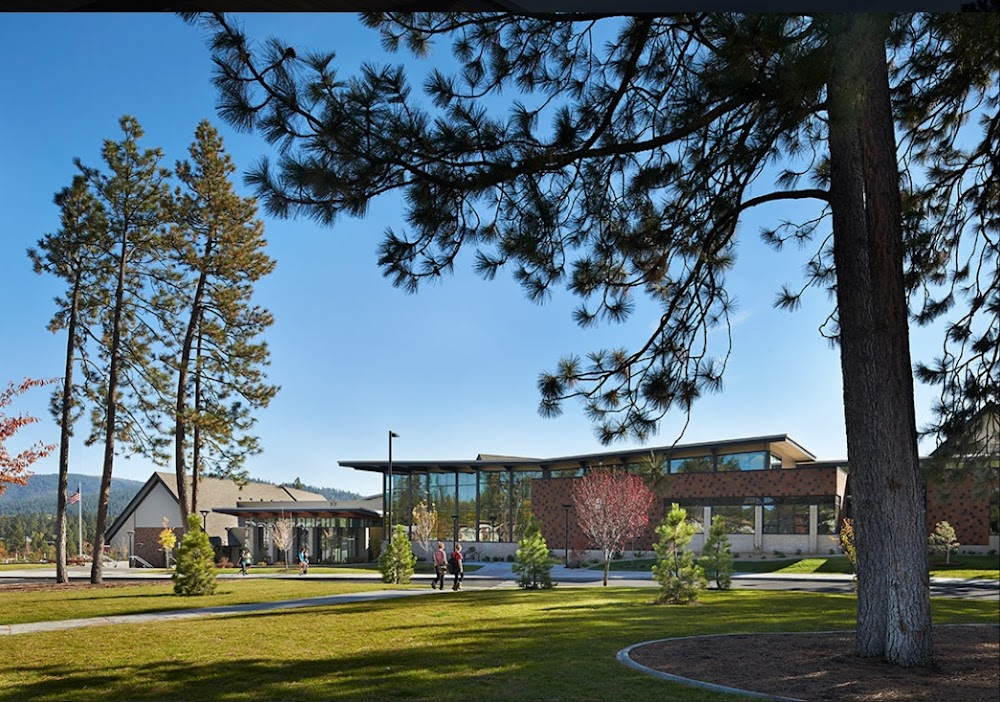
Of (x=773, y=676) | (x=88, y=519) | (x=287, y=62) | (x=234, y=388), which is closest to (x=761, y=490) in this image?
(x=234, y=388)

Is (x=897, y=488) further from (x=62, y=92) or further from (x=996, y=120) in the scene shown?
(x=62, y=92)

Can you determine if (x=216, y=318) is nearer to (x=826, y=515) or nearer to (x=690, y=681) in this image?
(x=690, y=681)

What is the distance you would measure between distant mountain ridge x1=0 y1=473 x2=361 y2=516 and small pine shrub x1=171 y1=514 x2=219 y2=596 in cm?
118

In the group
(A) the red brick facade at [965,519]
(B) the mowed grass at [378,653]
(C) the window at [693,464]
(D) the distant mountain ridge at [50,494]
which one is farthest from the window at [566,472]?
(D) the distant mountain ridge at [50,494]

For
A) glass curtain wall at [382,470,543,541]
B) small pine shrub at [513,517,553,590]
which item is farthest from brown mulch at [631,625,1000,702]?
glass curtain wall at [382,470,543,541]

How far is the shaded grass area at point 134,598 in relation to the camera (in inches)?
311

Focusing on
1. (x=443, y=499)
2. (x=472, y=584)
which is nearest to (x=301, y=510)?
(x=443, y=499)

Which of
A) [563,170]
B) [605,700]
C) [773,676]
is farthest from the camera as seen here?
[563,170]

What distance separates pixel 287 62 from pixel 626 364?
4329 millimetres

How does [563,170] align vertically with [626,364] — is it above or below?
above

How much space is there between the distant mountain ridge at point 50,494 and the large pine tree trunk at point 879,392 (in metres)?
6.54

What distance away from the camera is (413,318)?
79.9 ft

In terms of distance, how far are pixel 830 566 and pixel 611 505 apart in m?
8.29

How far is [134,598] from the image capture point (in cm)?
1154
